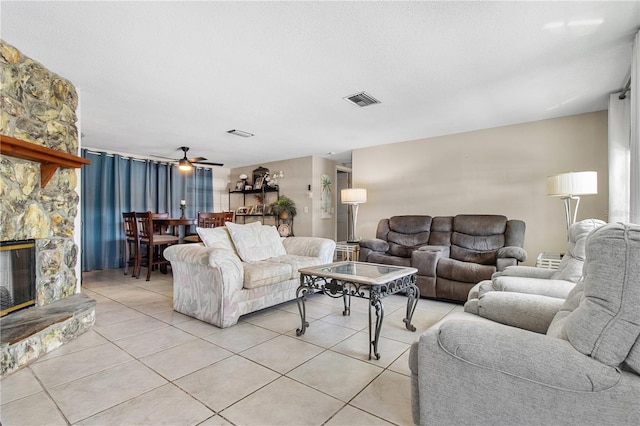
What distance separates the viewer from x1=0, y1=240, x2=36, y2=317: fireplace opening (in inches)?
87.7

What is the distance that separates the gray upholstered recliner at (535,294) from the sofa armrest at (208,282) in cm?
192

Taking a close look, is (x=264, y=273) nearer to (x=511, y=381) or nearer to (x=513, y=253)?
(x=511, y=381)

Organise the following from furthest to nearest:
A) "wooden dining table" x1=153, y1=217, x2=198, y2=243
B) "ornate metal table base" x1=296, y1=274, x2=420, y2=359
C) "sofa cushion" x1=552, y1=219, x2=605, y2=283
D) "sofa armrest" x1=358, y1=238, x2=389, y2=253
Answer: "wooden dining table" x1=153, y1=217, x2=198, y2=243 → "sofa armrest" x1=358, y1=238, x2=389, y2=253 → "ornate metal table base" x1=296, y1=274, x2=420, y2=359 → "sofa cushion" x1=552, y1=219, x2=605, y2=283

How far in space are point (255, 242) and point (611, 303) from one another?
3.10 m

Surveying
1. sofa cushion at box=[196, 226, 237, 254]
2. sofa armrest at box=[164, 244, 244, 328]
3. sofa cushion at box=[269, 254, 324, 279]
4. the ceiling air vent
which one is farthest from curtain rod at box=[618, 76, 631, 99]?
sofa cushion at box=[196, 226, 237, 254]

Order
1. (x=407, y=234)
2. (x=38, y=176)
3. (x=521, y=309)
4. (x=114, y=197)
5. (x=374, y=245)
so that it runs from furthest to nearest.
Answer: (x=114, y=197) < (x=407, y=234) < (x=374, y=245) < (x=38, y=176) < (x=521, y=309)

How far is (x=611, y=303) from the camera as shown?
92 cm

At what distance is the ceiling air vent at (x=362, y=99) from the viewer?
3.14m

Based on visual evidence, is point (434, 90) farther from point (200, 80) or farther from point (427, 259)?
point (200, 80)

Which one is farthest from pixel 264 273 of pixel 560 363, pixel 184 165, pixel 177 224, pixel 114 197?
pixel 114 197

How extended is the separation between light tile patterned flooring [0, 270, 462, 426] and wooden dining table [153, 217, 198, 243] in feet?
7.43

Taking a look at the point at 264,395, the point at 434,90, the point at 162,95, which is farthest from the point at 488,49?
the point at 162,95

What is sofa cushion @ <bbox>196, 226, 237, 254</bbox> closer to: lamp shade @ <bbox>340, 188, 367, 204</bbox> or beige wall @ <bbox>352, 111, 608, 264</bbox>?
lamp shade @ <bbox>340, 188, 367, 204</bbox>

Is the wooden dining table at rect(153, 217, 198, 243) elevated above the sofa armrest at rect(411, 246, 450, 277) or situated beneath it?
elevated above
